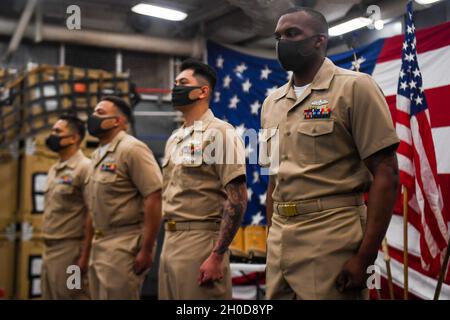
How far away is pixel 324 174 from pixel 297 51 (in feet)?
1.32

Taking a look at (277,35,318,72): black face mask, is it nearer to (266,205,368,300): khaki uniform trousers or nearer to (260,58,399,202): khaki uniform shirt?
(260,58,399,202): khaki uniform shirt

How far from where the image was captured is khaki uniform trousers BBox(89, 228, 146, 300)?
8.01ft

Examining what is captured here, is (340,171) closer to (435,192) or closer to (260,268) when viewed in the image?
(435,192)

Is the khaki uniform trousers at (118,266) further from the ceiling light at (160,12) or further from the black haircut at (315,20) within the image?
the black haircut at (315,20)

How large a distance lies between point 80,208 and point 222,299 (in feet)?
4.94

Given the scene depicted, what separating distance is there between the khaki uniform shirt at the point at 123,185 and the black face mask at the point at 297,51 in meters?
1.16

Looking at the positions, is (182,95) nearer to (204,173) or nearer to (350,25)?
(204,173)

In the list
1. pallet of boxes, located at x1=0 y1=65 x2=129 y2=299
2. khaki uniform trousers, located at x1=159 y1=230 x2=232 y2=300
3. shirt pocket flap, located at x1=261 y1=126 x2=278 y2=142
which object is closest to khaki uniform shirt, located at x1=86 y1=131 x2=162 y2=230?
khaki uniform trousers, located at x1=159 y1=230 x2=232 y2=300

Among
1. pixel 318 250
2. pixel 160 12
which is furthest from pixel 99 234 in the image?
pixel 318 250

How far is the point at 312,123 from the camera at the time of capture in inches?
58.9

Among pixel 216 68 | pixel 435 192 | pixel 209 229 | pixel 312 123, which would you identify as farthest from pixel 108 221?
pixel 435 192

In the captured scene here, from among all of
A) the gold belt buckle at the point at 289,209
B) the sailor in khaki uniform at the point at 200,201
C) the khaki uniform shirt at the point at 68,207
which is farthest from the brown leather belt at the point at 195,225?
the khaki uniform shirt at the point at 68,207

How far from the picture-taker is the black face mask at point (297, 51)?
1.55 m

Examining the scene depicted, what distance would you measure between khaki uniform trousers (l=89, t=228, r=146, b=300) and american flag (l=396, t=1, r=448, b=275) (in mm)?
1426
